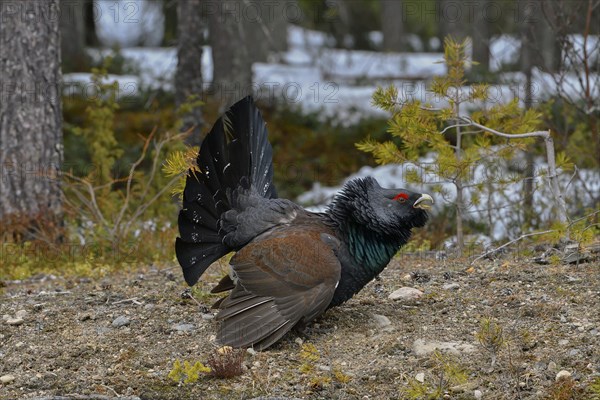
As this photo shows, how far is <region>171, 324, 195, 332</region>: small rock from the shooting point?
19.6 ft

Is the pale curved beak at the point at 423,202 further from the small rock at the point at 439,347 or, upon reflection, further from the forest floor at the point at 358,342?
the small rock at the point at 439,347

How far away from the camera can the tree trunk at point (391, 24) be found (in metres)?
24.3

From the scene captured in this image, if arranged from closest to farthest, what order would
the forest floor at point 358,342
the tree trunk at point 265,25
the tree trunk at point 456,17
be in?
1. the forest floor at point 358,342
2. the tree trunk at point 265,25
3. the tree trunk at point 456,17

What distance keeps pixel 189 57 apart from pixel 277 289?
6.47m

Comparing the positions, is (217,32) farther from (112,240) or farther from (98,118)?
(112,240)

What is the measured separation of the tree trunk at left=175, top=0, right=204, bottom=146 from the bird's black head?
553 centimetres

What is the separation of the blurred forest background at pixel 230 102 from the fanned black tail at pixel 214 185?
54.9 inches

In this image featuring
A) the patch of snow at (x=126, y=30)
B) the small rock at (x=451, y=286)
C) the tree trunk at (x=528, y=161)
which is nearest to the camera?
the small rock at (x=451, y=286)

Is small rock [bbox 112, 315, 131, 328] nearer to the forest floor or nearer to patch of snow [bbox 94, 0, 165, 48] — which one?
the forest floor

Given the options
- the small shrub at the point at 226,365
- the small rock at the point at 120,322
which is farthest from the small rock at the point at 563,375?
the small rock at the point at 120,322

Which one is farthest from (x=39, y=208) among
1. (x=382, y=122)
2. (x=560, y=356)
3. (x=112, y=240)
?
(x=382, y=122)

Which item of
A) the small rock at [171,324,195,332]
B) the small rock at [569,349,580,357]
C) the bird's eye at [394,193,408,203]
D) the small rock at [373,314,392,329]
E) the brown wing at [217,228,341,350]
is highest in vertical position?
the bird's eye at [394,193,408,203]

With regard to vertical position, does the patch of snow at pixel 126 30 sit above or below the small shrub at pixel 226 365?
above

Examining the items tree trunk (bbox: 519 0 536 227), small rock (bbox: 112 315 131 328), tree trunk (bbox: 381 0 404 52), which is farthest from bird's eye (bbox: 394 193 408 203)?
tree trunk (bbox: 381 0 404 52)
